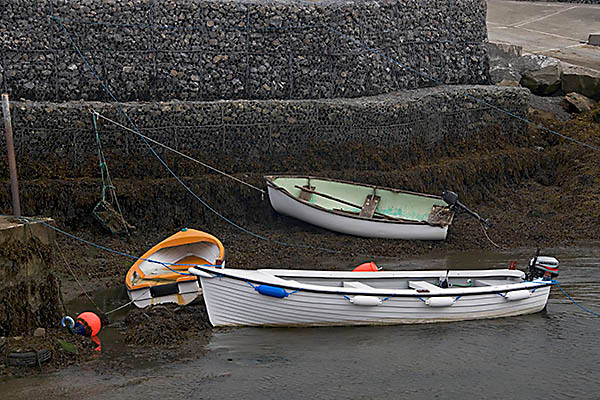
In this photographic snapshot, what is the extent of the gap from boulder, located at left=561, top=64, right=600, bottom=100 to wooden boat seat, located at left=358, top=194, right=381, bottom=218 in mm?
8125

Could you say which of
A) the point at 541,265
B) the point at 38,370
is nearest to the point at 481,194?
the point at 541,265

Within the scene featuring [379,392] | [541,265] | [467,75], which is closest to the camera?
[379,392]

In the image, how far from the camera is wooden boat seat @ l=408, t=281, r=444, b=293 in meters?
12.0

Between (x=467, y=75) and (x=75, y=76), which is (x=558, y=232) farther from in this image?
(x=75, y=76)

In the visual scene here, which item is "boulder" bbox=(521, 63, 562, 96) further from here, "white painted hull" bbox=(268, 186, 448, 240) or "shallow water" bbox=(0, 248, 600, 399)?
"shallow water" bbox=(0, 248, 600, 399)

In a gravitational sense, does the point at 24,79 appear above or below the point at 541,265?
above

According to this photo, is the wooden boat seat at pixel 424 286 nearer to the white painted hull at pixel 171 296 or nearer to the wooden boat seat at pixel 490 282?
the wooden boat seat at pixel 490 282

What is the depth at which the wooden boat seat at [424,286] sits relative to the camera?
39.3 ft

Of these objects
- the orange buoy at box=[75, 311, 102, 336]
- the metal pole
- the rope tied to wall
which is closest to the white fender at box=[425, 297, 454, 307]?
the orange buoy at box=[75, 311, 102, 336]

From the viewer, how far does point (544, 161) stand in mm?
19297

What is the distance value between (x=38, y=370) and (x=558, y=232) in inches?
409

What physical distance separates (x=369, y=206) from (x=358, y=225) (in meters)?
0.61

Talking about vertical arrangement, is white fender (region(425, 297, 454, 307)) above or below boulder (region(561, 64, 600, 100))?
below

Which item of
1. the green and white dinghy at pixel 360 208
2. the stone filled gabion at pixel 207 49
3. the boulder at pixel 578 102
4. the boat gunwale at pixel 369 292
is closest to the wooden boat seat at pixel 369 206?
the green and white dinghy at pixel 360 208
